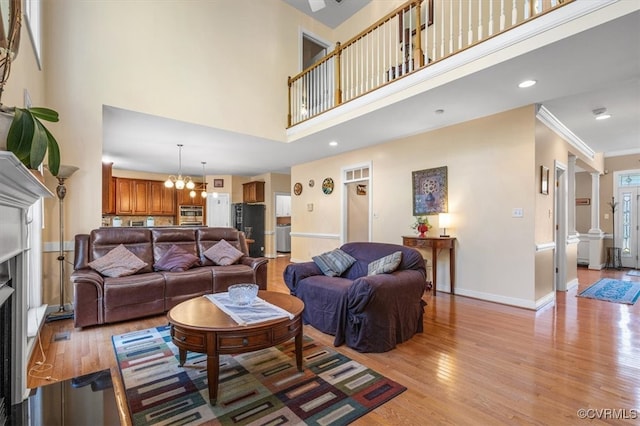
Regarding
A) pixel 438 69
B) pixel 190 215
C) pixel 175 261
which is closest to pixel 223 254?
pixel 175 261

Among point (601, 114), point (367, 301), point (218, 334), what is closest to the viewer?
point (218, 334)

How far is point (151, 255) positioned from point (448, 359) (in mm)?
3656

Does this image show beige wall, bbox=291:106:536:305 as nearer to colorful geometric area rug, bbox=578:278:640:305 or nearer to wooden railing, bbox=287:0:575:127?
wooden railing, bbox=287:0:575:127

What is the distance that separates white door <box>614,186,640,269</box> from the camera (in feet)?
22.1

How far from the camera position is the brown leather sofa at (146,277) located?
10.3 feet

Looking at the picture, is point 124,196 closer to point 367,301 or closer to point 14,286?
point 14,286

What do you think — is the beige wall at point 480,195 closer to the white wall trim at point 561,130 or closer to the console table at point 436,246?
the console table at point 436,246

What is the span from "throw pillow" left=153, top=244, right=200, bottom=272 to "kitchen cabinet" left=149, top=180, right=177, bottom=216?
225 inches

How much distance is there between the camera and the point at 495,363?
93.5 inches

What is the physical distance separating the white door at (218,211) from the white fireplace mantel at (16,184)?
7838mm

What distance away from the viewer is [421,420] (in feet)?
5.58

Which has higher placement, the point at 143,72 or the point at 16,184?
the point at 143,72

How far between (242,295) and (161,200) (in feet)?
26.3

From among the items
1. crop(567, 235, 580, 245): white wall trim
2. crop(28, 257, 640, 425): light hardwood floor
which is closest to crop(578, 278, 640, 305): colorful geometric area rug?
crop(28, 257, 640, 425): light hardwood floor
